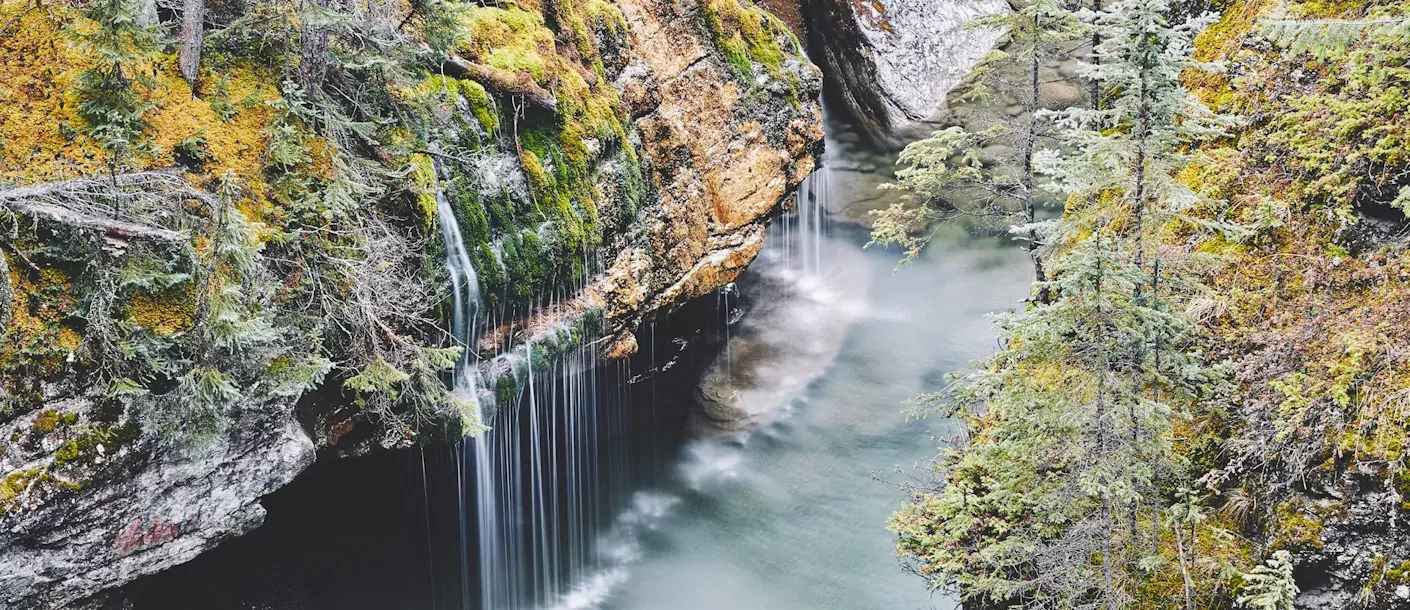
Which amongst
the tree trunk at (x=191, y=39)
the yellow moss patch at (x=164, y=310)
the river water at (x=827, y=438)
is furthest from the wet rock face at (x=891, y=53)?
the yellow moss patch at (x=164, y=310)

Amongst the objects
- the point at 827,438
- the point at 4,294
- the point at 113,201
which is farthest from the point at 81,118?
the point at 827,438

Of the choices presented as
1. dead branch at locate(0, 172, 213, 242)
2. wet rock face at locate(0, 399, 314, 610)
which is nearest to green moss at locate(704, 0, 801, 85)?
dead branch at locate(0, 172, 213, 242)

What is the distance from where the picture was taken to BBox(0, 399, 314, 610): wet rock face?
6.01 meters

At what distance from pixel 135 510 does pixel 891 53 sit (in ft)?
55.0

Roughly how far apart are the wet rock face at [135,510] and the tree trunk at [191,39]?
3.12 meters

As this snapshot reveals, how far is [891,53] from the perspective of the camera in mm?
18750

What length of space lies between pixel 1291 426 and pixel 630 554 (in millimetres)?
8754

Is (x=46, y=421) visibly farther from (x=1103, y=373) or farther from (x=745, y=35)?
(x=745, y=35)

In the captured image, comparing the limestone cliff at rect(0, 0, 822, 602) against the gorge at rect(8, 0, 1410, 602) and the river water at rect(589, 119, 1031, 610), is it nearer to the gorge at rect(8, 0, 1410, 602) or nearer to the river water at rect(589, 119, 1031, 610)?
the gorge at rect(8, 0, 1410, 602)

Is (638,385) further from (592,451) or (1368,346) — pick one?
A: (1368,346)

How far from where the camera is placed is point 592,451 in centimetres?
1277

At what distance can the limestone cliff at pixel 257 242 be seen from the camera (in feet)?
20.0

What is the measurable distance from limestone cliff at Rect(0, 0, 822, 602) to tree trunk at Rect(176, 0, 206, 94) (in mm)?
122

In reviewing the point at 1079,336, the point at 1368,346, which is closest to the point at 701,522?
the point at 1079,336
